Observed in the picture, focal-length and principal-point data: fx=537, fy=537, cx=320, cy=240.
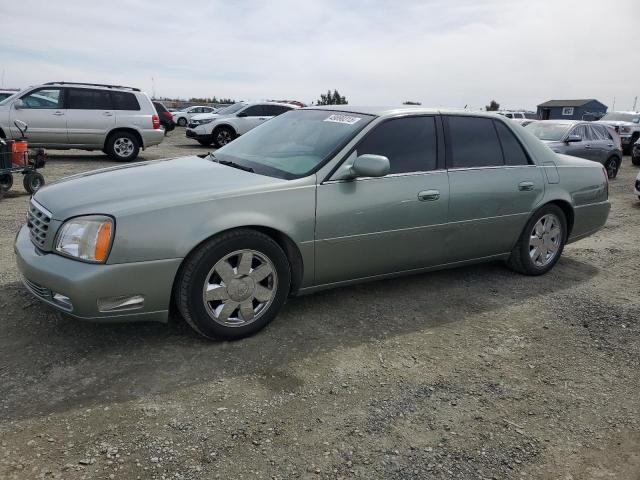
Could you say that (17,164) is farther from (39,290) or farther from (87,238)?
(87,238)

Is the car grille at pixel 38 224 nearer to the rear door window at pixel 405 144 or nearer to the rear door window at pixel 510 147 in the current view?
the rear door window at pixel 405 144

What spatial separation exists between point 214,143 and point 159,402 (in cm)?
1610

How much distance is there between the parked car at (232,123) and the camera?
17.8m

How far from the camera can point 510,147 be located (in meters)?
4.82

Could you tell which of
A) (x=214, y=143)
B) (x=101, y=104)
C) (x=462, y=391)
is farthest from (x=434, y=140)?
Result: (x=214, y=143)

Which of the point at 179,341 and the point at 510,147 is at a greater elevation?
the point at 510,147

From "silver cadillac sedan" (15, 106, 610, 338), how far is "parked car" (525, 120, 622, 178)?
6.88m

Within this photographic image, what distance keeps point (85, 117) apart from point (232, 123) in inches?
238

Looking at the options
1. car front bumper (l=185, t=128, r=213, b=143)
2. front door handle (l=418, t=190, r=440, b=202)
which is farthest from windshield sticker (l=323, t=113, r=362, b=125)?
car front bumper (l=185, t=128, r=213, b=143)

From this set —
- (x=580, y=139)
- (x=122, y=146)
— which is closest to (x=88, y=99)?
(x=122, y=146)

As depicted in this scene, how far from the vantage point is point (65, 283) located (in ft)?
9.90

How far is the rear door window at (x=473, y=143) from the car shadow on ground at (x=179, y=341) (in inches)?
43.8

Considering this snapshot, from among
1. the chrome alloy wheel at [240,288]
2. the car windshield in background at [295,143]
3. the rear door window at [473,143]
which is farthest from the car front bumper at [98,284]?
the rear door window at [473,143]

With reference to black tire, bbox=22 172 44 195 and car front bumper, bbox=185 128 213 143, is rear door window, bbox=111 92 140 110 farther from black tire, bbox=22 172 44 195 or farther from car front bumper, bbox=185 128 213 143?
black tire, bbox=22 172 44 195
